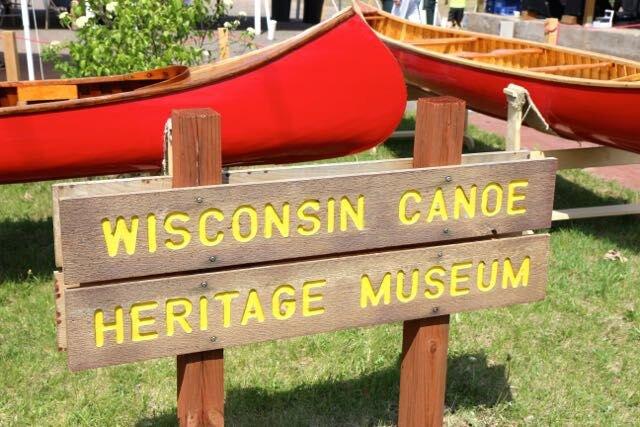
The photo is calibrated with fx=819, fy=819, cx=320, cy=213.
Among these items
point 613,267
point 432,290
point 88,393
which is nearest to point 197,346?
point 432,290

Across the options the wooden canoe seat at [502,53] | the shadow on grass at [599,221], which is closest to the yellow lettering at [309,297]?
the shadow on grass at [599,221]

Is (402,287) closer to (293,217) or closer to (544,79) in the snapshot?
(293,217)

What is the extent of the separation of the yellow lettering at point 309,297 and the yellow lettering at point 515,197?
0.63 m

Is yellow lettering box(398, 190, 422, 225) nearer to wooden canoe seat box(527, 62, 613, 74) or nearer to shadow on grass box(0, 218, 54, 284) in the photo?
shadow on grass box(0, 218, 54, 284)

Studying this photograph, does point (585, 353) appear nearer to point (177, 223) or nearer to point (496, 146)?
point (177, 223)

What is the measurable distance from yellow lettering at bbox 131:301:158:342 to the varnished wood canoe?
3867 millimetres

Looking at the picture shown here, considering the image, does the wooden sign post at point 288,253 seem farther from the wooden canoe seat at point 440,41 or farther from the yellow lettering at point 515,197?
the wooden canoe seat at point 440,41

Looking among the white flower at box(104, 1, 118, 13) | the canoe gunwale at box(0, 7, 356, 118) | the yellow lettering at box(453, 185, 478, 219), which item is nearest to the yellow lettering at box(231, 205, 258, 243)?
the yellow lettering at box(453, 185, 478, 219)

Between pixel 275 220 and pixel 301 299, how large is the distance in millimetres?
259

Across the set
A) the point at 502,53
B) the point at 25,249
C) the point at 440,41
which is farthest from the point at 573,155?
the point at 25,249

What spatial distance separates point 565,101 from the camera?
217 inches

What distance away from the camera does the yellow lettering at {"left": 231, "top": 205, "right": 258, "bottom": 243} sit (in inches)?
86.0

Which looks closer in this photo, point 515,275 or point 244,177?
point 244,177

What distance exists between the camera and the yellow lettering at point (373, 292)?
2.41 m
